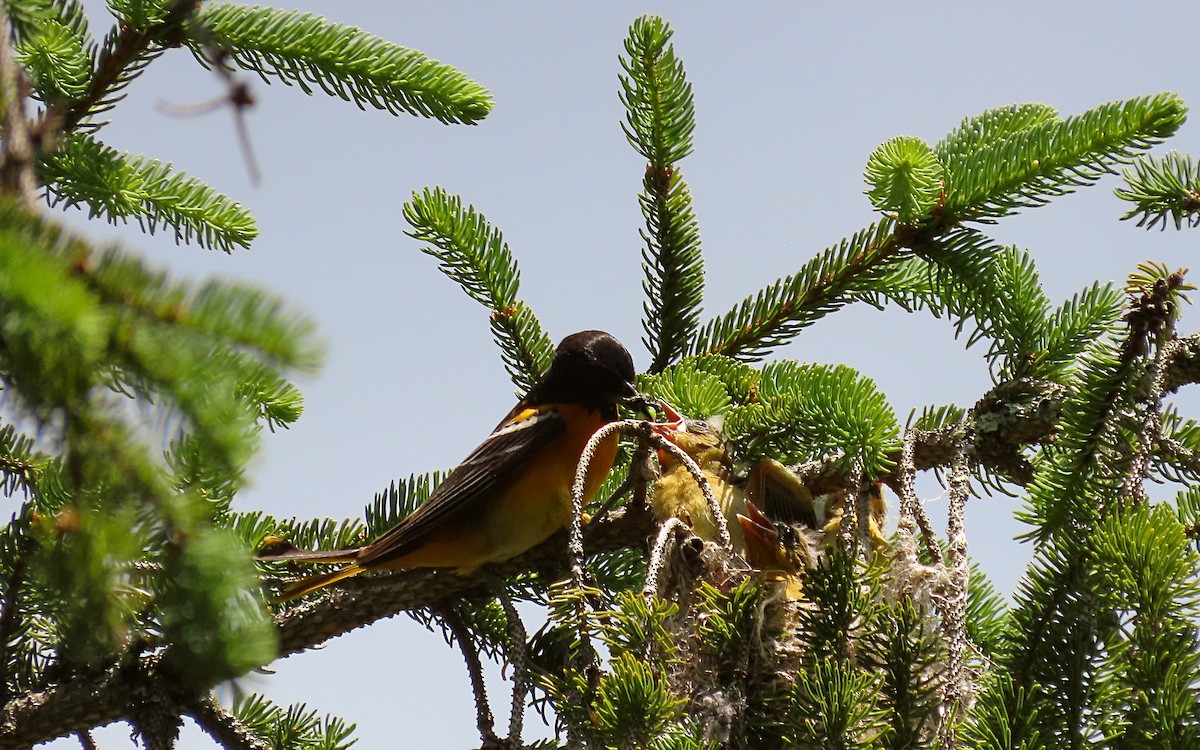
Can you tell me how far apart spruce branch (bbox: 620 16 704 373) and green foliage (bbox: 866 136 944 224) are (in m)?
0.59

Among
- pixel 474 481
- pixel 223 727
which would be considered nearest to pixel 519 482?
pixel 474 481

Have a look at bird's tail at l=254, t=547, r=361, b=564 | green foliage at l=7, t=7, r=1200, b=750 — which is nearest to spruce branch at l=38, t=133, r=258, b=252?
green foliage at l=7, t=7, r=1200, b=750

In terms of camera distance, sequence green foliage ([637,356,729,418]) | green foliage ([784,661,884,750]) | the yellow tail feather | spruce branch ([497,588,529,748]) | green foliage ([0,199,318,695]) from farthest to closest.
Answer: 1. the yellow tail feather
2. green foliage ([637,356,729,418])
3. spruce branch ([497,588,529,748])
4. green foliage ([784,661,884,750])
5. green foliage ([0,199,318,695])

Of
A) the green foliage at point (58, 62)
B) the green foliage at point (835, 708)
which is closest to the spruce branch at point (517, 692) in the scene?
the green foliage at point (835, 708)

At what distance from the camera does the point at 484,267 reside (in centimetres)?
302

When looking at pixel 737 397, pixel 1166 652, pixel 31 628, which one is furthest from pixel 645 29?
pixel 31 628

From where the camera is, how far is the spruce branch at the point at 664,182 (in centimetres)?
282

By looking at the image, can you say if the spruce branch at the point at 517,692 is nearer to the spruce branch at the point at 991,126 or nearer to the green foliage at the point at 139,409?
the green foliage at the point at 139,409

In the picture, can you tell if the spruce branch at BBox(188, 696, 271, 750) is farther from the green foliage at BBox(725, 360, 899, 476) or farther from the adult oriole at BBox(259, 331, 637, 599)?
the green foliage at BBox(725, 360, 899, 476)

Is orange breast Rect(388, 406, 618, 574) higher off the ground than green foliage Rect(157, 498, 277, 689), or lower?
higher

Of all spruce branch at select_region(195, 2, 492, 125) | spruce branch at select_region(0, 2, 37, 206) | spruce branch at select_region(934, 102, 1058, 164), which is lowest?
spruce branch at select_region(0, 2, 37, 206)

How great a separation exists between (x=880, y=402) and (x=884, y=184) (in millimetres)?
724

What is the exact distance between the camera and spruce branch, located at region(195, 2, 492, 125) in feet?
7.80

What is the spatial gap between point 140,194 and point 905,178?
77.2 inches
